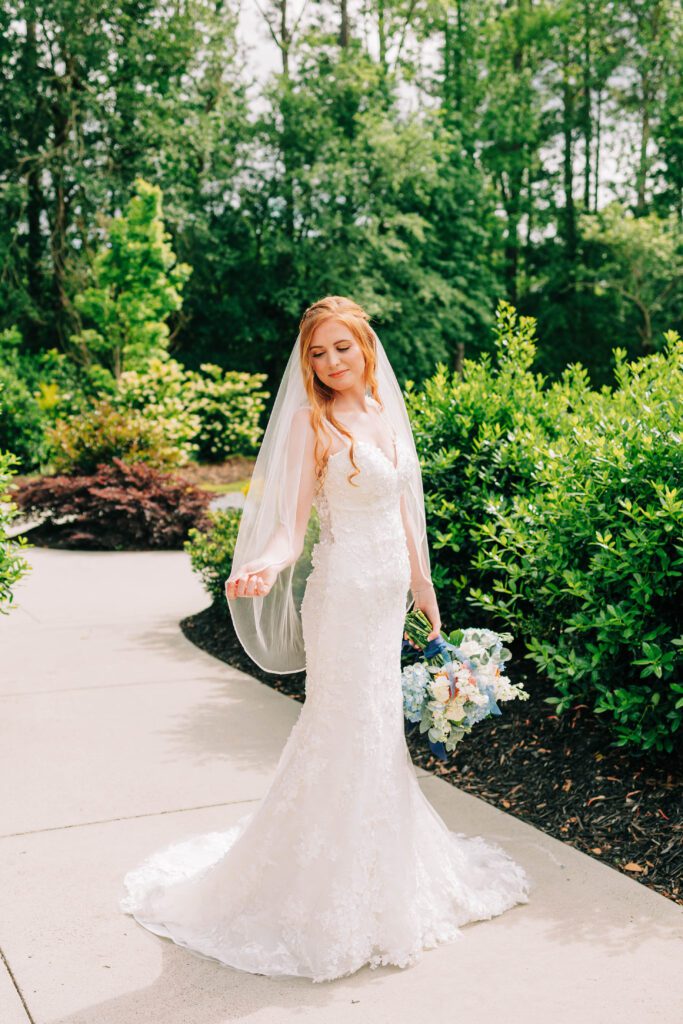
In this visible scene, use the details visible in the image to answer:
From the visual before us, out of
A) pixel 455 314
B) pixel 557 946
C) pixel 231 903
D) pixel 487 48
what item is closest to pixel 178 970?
pixel 231 903

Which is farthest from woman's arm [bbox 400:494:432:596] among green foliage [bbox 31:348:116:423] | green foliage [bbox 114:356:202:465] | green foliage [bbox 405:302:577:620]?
green foliage [bbox 31:348:116:423]

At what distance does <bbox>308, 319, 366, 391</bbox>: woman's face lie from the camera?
11.1 feet

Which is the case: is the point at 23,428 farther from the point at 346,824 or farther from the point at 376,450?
the point at 346,824

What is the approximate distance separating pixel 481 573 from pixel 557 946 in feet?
8.56

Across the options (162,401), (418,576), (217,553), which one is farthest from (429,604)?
(162,401)

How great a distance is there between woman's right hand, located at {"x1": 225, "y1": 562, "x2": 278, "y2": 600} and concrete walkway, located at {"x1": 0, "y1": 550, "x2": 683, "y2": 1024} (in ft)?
3.89

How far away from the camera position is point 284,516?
131 inches

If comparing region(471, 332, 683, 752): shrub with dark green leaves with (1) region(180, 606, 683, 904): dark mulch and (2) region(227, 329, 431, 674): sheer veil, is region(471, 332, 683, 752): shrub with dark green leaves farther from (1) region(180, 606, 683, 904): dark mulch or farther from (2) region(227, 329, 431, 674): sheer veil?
(2) region(227, 329, 431, 674): sheer veil

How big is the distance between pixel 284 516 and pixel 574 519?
1.70 m

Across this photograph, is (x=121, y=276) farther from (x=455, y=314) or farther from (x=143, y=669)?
(x=143, y=669)

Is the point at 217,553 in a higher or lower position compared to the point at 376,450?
lower

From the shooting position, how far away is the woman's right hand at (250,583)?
3.12m

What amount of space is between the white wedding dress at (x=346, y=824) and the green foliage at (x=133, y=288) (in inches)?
740

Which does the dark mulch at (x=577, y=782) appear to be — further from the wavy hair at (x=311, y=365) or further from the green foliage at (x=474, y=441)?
the wavy hair at (x=311, y=365)
